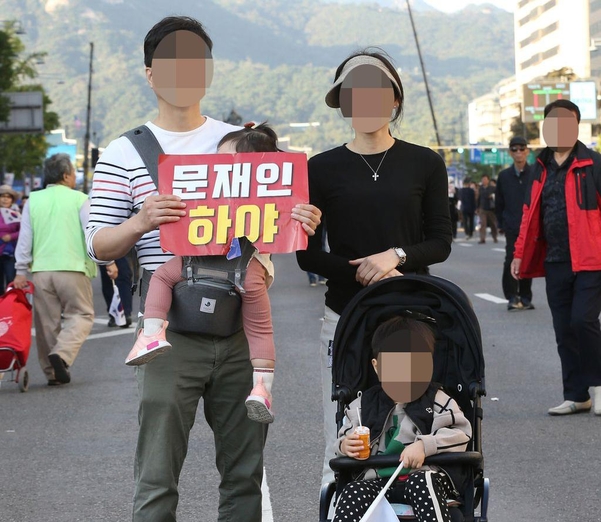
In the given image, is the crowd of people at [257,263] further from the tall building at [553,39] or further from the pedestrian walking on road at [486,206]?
the tall building at [553,39]

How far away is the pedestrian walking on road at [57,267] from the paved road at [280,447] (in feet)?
1.43

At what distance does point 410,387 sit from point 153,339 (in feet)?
2.89

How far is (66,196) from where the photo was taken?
10.6m

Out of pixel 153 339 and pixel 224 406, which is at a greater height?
pixel 153 339

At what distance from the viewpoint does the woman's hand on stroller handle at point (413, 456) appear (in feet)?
12.2

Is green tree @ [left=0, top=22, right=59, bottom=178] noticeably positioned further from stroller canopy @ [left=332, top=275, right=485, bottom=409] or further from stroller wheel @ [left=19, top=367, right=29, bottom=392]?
stroller canopy @ [left=332, top=275, right=485, bottom=409]

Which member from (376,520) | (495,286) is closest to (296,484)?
(376,520)

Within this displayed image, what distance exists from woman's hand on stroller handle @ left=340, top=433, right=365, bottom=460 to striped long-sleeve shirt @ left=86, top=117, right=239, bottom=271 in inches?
32.9

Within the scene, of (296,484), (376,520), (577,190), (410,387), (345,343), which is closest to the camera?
(376,520)

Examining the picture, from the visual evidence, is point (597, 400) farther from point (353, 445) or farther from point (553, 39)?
point (553, 39)

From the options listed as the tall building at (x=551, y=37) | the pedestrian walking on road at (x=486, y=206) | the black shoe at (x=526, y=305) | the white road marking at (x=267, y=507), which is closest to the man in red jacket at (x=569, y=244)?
the white road marking at (x=267, y=507)

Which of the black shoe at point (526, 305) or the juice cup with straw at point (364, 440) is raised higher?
the juice cup with straw at point (364, 440)

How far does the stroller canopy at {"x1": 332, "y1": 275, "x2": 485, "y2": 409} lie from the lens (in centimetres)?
411

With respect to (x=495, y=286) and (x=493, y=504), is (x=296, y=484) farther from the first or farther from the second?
(x=495, y=286)
